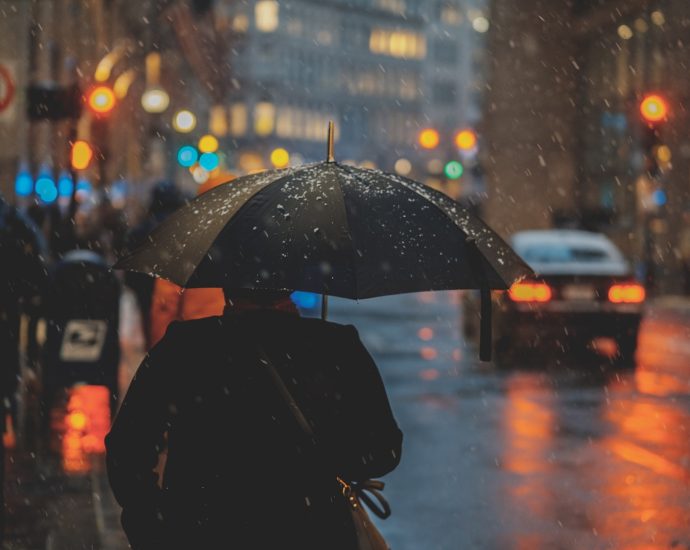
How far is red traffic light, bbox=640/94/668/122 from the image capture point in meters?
22.0

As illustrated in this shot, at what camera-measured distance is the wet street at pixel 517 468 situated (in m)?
6.90

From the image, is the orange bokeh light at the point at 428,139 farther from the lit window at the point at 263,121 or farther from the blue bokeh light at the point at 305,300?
the lit window at the point at 263,121

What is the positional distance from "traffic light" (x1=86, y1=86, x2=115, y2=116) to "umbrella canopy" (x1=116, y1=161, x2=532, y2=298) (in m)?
13.2

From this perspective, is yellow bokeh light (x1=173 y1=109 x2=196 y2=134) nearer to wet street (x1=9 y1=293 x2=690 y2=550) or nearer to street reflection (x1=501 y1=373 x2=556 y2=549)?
wet street (x1=9 y1=293 x2=690 y2=550)

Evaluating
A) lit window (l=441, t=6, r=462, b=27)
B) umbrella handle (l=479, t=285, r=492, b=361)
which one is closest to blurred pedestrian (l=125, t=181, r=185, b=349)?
umbrella handle (l=479, t=285, r=492, b=361)

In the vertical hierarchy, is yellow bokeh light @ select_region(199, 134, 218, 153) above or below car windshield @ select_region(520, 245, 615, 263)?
above

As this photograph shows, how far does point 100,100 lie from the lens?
1694cm

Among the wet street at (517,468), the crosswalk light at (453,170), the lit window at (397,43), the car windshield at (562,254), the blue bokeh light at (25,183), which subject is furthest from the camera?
the lit window at (397,43)

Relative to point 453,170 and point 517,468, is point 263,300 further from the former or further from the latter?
point 453,170

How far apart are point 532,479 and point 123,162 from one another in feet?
127

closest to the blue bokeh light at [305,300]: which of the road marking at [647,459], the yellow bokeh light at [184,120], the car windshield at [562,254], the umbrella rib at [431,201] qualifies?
the car windshield at [562,254]

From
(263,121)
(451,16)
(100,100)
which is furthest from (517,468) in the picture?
(451,16)

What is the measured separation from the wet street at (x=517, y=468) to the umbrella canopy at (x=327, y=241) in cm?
299

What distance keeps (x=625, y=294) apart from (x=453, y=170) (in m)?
14.0
